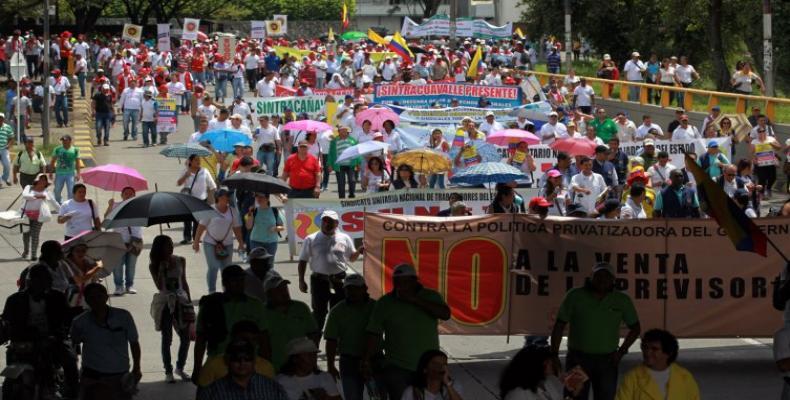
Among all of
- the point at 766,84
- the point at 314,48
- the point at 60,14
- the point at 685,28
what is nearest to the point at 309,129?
the point at 766,84

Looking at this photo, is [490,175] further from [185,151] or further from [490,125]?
[490,125]

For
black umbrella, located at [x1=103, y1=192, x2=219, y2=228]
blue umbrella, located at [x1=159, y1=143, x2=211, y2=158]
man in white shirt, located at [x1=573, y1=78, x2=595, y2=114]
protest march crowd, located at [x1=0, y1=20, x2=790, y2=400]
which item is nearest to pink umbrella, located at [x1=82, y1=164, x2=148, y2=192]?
protest march crowd, located at [x1=0, y1=20, x2=790, y2=400]

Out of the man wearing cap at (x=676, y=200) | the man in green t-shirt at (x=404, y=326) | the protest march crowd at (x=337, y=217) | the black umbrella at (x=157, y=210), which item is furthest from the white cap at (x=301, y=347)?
the man wearing cap at (x=676, y=200)

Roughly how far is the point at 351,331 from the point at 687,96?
82.9ft

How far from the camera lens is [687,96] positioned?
34.8 metres

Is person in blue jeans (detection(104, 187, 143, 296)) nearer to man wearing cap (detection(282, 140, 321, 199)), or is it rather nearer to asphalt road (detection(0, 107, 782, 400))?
asphalt road (detection(0, 107, 782, 400))

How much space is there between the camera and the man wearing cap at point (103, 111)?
112 feet

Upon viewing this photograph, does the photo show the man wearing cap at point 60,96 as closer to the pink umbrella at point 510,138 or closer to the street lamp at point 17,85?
the street lamp at point 17,85

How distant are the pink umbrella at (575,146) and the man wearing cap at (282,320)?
489 inches

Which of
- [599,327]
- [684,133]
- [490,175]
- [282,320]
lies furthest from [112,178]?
[684,133]

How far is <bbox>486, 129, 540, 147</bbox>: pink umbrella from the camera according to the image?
79.7 ft

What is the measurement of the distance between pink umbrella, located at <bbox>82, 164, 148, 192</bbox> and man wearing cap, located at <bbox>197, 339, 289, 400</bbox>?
9.52 metres

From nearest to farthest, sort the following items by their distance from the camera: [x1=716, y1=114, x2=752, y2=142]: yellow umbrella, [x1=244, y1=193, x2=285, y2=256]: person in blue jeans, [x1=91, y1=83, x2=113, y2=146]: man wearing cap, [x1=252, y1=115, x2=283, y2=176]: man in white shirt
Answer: [x1=244, y1=193, x2=285, y2=256]: person in blue jeans, [x1=252, y1=115, x2=283, y2=176]: man in white shirt, [x1=716, y1=114, x2=752, y2=142]: yellow umbrella, [x1=91, y1=83, x2=113, y2=146]: man wearing cap

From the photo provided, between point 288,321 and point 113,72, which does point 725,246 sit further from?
point 113,72
